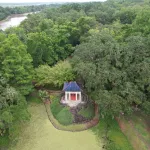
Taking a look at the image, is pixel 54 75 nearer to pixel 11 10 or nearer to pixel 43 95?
pixel 43 95

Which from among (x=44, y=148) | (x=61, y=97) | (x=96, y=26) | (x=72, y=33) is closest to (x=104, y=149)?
(x=44, y=148)

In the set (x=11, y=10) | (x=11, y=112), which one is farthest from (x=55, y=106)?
(x=11, y=10)

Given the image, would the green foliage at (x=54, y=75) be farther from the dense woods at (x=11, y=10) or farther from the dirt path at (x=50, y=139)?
the dense woods at (x=11, y=10)

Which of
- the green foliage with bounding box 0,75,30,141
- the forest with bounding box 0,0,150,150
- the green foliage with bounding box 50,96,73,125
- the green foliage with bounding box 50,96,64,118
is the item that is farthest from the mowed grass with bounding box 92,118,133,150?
the green foliage with bounding box 0,75,30,141

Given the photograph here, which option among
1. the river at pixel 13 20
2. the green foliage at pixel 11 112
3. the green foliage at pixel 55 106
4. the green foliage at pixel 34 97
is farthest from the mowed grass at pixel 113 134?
the river at pixel 13 20

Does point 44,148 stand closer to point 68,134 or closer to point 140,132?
point 68,134
